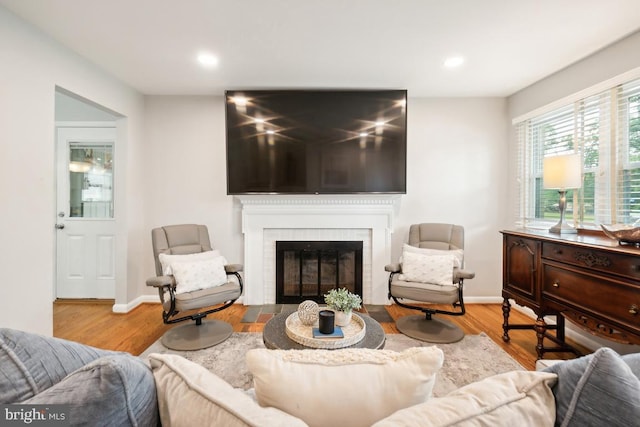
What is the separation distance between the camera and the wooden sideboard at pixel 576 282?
5.46 ft

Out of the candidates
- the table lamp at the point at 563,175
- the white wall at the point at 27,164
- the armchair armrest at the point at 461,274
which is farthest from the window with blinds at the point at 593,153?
the white wall at the point at 27,164

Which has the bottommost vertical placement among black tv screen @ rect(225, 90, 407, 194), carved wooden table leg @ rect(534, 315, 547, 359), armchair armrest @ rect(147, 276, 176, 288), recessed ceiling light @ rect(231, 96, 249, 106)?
carved wooden table leg @ rect(534, 315, 547, 359)

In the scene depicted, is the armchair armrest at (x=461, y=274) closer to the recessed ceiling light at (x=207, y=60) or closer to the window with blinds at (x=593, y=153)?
the window with blinds at (x=593, y=153)

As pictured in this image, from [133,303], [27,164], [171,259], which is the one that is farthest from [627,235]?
[133,303]

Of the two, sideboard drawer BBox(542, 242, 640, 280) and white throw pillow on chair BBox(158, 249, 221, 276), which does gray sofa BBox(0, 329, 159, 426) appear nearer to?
white throw pillow on chair BBox(158, 249, 221, 276)

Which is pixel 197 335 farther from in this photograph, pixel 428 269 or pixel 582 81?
pixel 582 81

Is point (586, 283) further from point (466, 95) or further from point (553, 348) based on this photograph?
point (466, 95)

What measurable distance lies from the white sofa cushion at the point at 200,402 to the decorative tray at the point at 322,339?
1019 mm

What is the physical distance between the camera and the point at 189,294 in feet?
8.02

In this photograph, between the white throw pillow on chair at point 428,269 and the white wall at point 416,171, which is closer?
Result: the white throw pillow on chair at point 428,269

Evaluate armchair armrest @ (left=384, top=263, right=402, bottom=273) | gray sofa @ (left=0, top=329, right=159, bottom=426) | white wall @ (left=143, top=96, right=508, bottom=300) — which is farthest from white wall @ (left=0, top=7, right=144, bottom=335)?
armchair armrest @ (left=384, top=263, right=402, bottom=273)

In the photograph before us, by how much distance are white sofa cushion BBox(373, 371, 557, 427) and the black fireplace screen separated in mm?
2782

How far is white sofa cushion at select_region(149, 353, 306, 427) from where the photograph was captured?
59 centimetres

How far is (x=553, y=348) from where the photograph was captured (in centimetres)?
233
